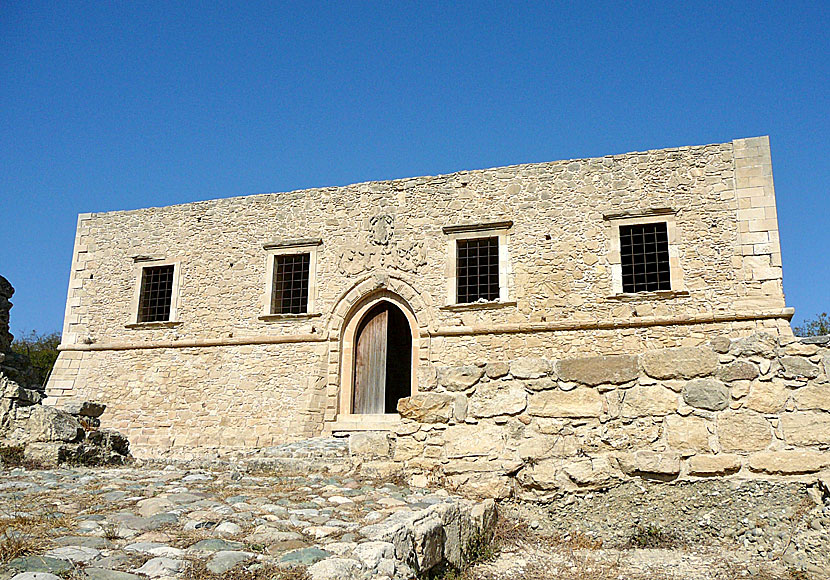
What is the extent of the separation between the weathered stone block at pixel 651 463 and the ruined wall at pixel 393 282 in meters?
6.98

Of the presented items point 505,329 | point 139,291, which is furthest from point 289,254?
point 505,329

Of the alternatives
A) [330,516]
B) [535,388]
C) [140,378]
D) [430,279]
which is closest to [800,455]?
[535,388]

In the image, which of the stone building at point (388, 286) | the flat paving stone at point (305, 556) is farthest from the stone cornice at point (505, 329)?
the flat paving stone at point (305, 556)

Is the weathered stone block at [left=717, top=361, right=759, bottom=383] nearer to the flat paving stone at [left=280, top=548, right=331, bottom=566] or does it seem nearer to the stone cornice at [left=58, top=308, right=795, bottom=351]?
the flat paving stone at [left=280, top=548, right=331, bottom=566]

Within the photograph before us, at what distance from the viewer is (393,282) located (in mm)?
13969

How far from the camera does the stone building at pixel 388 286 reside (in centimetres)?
1236

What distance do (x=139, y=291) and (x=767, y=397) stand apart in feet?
47.0

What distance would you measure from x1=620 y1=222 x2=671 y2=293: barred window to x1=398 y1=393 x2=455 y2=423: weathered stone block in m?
8.69

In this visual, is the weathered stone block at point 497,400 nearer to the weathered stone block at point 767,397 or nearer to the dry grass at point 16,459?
the weathered stone block at point 767,397

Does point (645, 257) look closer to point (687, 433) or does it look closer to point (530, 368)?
point (530, 368)

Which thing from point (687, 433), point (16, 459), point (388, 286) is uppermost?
point (388, 286)

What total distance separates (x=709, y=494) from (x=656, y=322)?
846 cm

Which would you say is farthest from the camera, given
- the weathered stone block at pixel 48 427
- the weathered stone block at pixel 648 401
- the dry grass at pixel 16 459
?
the weathered stone block at pixel 48 427

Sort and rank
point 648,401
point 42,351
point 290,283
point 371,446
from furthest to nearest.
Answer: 1. point 42,351
2. point 290,283
3. point 371,446
4. point 648,401
